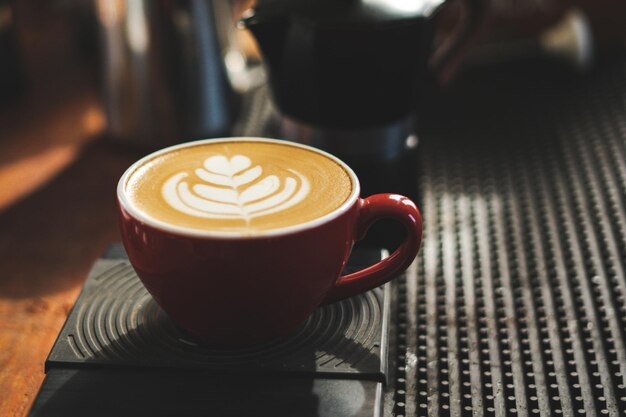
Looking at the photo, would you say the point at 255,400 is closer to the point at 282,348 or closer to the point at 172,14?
the point at 282,348

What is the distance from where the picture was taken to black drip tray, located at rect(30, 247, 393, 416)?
39 cm

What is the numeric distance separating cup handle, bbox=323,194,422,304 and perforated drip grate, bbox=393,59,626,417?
0.07 m

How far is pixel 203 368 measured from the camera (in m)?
0.41

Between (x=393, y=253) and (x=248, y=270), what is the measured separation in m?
0.11

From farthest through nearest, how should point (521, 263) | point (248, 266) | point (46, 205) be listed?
1. point (46, 205)
2. point (521, 263)
3. point (248, 266)

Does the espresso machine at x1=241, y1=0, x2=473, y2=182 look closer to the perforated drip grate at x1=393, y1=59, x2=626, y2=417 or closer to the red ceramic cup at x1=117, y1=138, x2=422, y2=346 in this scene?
the perforated drip grate at x1=393, y1=59, x2=626, y2=417

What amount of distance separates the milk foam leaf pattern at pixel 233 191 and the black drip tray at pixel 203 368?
3.5 inches

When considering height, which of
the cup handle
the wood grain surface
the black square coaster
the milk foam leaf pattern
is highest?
the milk foam leaf pattern

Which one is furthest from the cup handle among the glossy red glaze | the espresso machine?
the espresso machine

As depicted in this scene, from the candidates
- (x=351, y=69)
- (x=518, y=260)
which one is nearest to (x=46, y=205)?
(x=351, y=69)

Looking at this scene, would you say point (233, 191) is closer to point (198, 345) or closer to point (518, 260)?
point (198, 345)

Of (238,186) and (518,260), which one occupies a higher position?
(238,186)

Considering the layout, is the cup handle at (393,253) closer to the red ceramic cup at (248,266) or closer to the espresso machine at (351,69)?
the red ceramic cup at (248,266)

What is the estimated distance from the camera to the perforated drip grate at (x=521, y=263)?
46cm
